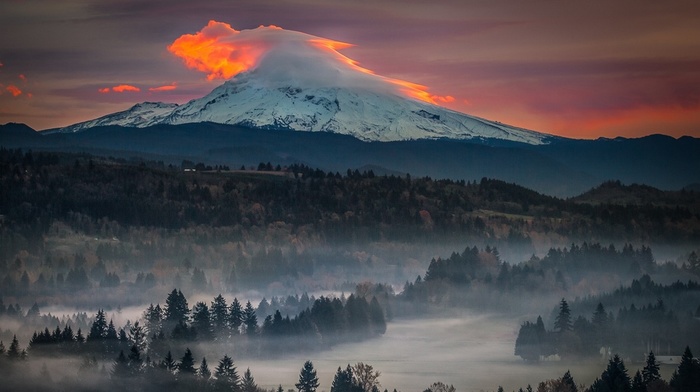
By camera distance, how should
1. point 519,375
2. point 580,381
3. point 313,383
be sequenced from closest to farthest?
point 313,383
point 580,381
point 519,375

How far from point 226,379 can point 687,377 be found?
159ft

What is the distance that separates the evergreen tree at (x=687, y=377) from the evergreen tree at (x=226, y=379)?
45491mm

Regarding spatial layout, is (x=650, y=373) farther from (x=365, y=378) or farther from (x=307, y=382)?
(x=307, y=382)

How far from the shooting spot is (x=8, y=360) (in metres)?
173

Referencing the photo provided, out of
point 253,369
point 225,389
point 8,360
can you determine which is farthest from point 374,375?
point 8,360

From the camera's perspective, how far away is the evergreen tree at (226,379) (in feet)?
531

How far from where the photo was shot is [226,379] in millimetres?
166625

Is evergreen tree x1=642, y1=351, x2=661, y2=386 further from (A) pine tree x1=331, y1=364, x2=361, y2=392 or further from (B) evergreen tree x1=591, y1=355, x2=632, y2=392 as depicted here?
(A) pine tree x1=331, y1=364, x2=361, y2=392

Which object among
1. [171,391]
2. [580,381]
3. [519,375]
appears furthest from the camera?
[519,375]

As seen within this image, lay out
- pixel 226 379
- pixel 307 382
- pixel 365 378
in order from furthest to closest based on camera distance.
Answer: pixel 365 378
pixel 307 382
pixel 226 379

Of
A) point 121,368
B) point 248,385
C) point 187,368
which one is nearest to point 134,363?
point 121,368

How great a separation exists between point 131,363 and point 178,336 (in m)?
30.5

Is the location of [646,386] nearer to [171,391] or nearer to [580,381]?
A: [580,381]

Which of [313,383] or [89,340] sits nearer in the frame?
[313,383]
